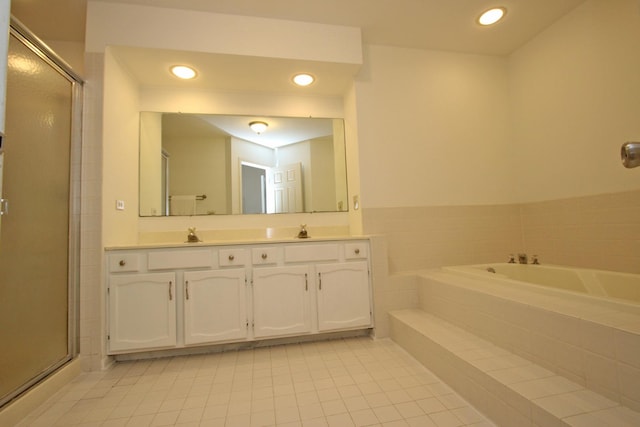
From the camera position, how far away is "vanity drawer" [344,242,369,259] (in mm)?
2273

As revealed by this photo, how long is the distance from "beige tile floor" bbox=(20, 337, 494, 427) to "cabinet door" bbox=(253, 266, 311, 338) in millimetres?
172

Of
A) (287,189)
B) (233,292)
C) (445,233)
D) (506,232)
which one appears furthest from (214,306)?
(506,232)

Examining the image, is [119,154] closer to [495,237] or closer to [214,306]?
[214,306]

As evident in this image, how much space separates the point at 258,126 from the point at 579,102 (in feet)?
8.84

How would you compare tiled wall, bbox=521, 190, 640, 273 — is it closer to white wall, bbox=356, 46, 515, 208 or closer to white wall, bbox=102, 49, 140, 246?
white wall, bbox=356, 46, 515, 208

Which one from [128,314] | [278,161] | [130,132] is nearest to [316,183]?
[278,161]

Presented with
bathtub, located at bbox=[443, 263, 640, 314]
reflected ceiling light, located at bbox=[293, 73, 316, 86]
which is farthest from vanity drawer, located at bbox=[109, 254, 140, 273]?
bathtub, located at bbox=[443, 263, 640, 314]

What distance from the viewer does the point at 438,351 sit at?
5.37 ft

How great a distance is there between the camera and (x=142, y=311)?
194 centimetres

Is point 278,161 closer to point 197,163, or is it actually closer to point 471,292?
point 197,163

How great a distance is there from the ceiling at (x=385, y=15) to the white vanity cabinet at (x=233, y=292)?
5.69ft

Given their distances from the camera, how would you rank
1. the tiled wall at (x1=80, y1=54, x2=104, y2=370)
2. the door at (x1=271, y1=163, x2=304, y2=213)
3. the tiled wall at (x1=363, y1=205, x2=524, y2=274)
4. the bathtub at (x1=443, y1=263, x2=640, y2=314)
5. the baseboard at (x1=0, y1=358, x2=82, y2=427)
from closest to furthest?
the baseboard at (x1=0, y1=358, x2=82, y2=427)
the bathtub at (x1=443, y1=263, x2=640, y2=314)
the tiled wall at (x1=80, y1=54, x2=104, y2=370)
the tiled wall at (x1=363, y1=205, x2=524, y2=274)
the door at (x1=271, y1=163, x2=304, y2=213)

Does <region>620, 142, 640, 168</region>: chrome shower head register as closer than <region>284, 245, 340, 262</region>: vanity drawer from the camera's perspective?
Yes

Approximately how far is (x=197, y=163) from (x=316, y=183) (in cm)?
110
